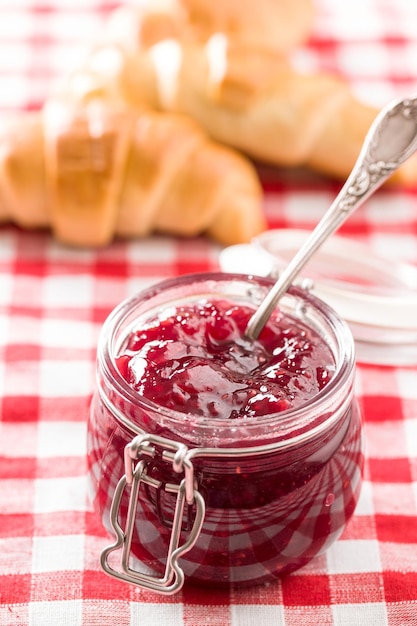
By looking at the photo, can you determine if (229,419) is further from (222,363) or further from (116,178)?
(116,178)

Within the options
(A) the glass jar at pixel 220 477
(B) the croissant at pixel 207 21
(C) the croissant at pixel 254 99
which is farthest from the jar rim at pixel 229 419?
(B) the croissant at pixel 207 21

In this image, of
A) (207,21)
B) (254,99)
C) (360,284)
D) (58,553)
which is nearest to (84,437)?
(58,553)

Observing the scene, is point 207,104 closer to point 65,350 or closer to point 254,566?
point 65,350

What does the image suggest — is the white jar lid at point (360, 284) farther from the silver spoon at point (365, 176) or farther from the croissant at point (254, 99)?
the croissant at point (254, 99)

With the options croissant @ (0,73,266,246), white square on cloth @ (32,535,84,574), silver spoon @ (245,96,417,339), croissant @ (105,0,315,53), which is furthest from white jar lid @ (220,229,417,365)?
croissant @ (105,0,315,53)

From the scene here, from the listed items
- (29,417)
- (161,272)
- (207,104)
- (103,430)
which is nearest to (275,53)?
(207,104)

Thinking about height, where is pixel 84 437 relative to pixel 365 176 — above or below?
below
